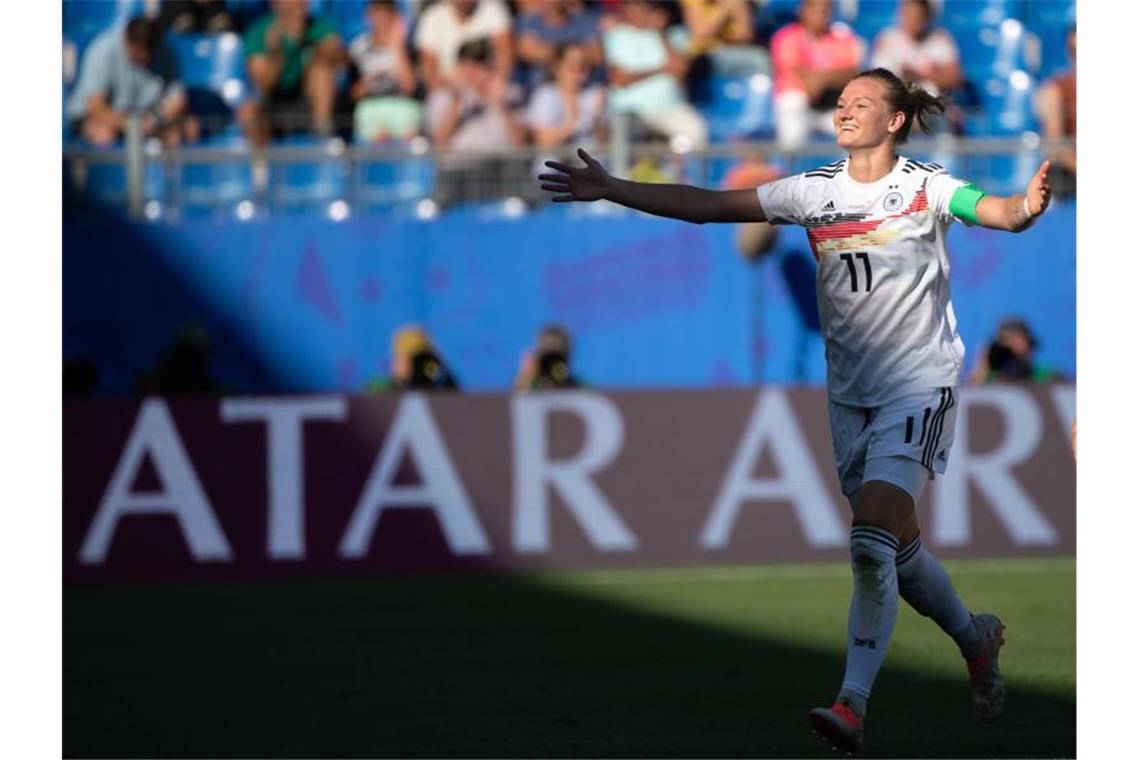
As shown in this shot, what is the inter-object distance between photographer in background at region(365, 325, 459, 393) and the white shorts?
7.88 meters

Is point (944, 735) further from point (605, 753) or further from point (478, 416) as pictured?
point (478, 416)

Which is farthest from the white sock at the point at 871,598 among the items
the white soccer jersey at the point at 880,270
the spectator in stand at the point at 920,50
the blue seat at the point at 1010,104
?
the blue seat at the point at 1010,104

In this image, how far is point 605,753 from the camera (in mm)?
7602

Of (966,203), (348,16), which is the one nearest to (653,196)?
(966,203)

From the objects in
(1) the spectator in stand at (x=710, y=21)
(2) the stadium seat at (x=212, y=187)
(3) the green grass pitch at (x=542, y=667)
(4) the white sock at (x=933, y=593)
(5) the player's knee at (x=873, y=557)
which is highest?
(1) the spectator in stand at (x=710, y=21)

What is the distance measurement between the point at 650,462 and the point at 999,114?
4.87m

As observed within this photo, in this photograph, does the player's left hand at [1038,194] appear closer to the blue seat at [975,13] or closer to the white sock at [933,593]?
the white sock at [933,593]

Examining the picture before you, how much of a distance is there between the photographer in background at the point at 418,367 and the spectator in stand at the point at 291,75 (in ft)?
8.10

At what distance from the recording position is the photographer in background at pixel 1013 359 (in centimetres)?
1523

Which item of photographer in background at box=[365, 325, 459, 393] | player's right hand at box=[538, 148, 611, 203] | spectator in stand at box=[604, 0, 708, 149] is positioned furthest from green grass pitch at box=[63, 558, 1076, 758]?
spectator in stand at box=[604, 0, 708, 149]

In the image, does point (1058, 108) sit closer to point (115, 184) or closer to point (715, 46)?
point (715, 46)

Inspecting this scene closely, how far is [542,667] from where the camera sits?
10.1 metres
